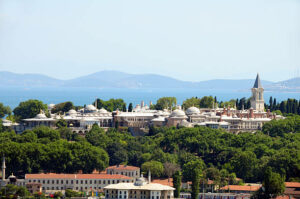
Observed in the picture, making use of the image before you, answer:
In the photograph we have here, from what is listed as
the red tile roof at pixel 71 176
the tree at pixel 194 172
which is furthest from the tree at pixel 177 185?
the red tile roof at pixel 71 176

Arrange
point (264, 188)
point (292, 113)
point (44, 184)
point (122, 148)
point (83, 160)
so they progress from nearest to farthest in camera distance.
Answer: point (264, 188), point (44, 184), point (83, 160), point (122, 148), point (292, 113)

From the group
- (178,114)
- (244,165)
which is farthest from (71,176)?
(178,114)

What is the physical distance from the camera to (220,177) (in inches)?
2589

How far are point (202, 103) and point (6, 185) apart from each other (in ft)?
166

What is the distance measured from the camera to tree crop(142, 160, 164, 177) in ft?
226

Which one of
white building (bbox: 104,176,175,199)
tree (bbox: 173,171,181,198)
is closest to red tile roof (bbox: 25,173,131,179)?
tree (bbox: 173,171,181,198)

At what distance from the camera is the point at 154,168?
227ft

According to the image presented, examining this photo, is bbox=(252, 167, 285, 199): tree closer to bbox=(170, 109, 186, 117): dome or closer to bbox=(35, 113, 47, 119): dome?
bbox=(170, 109, 186, 117): dome

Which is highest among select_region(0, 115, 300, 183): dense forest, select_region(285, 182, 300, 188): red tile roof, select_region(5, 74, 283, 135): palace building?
select_region(5, 74, 283, 135): palace building

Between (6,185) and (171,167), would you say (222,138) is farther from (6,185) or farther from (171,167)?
(6,185)

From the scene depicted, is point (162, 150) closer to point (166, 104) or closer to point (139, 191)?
point (139, 191)

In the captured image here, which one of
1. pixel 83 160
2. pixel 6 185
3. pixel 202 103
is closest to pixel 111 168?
pixel 83 160

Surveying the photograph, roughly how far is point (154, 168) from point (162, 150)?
8032 mm

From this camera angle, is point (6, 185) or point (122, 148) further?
point (122, 148)
